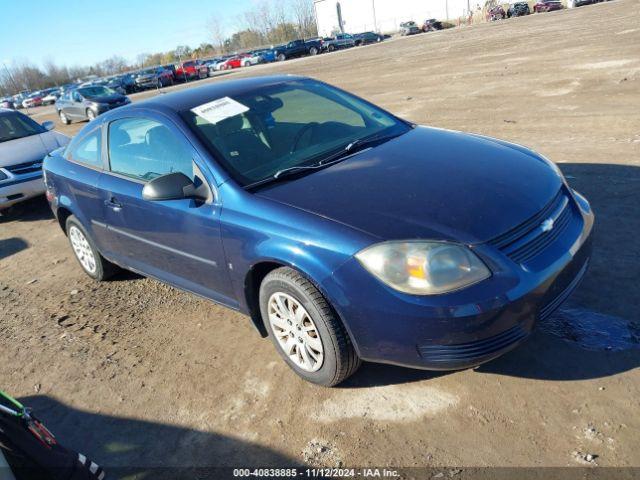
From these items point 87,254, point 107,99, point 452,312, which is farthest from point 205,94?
point 107,99

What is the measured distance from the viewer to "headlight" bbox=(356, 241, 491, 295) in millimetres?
2383

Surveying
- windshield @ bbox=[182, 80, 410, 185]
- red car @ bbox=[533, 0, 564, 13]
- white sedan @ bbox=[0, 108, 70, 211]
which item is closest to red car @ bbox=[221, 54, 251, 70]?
red car @ bbox=[533, 0, 564, 13]

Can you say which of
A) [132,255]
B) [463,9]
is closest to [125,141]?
[132,255]

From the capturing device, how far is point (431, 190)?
2781 mm

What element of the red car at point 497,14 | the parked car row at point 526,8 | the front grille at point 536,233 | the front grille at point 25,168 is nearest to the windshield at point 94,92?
the front grille at point 25,168

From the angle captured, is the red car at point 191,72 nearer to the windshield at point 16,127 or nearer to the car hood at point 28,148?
the windshield at point 16,127

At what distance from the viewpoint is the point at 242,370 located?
3316 mm

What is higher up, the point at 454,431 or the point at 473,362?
the point at 473,362

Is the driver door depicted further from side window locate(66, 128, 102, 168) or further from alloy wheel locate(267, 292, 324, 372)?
alloy wheel locate(267, 292, 324, 372)

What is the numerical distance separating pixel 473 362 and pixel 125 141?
3080 millimetres

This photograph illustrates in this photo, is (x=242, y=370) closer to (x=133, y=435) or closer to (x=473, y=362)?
(x=133, y=435)

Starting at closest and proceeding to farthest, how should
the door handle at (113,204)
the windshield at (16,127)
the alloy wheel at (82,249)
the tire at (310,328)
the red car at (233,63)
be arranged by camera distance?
the tire at (310,328)
the door handle at (113,204)
the alloy wheel at (82,249)
the windshield at (16,127)
the red car at (233,63)

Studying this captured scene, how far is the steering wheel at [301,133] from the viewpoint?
11.3 feet

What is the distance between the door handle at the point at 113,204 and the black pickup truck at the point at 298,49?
5156 cm
